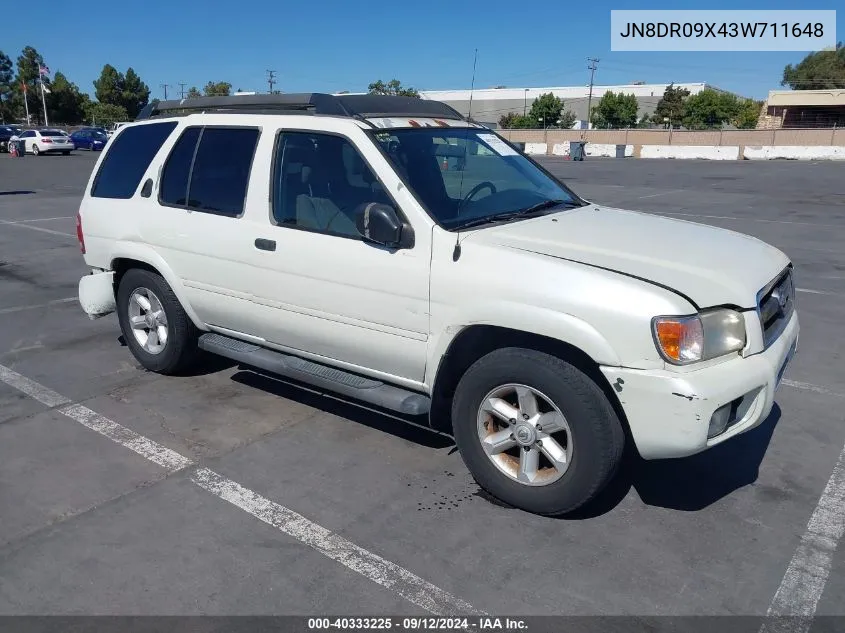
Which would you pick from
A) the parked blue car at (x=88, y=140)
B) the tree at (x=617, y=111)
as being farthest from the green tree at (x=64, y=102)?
the tree at (x=617, y=111)

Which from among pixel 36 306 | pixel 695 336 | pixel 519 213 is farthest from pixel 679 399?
pixel 36 306

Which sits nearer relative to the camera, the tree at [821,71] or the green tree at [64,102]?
the green tree at [64,102]

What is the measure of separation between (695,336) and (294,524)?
206 centimetres

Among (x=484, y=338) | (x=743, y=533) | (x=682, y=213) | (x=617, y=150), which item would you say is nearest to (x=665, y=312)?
(x=484, y=338)

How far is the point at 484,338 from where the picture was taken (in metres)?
3.63

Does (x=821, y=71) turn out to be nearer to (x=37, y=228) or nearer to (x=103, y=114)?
(x=103, y=114)

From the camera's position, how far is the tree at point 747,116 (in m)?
83.2

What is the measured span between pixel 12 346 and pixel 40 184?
1871cm

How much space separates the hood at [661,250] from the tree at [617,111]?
318 feet

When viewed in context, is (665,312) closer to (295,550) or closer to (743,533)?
(743,533)

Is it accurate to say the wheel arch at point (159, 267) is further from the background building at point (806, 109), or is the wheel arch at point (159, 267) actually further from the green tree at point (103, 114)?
the green tree at point (103, 114)

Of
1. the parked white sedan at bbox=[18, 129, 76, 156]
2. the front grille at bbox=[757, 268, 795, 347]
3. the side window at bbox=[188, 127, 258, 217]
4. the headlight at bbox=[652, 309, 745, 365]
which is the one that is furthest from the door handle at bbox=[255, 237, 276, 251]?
the parked white sedan at bbox=[18, 129, 76, 156]

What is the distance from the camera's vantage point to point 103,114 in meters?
90.9

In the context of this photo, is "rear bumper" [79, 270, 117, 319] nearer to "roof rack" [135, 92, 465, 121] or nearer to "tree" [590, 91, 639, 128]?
"roof rack" [135, 92, 465, 121]
